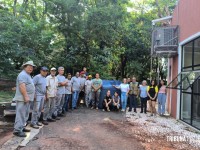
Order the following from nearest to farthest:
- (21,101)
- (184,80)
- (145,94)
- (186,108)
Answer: (21,101) → (186,108) → (184,80) → (145,94)

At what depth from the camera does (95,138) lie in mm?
6344

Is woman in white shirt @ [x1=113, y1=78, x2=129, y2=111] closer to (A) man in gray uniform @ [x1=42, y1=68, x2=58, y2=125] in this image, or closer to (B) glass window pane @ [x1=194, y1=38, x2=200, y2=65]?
(B) glass window pane @ [x1=194, y1=38, x2=200, y2=65]

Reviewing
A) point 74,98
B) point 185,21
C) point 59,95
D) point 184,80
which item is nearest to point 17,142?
point 59,95

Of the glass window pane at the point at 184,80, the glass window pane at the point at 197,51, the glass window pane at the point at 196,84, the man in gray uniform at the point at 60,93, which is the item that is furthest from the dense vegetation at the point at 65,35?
the glass window pane at the point at 196,84

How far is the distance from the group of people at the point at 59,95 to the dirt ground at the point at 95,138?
0.51 meters

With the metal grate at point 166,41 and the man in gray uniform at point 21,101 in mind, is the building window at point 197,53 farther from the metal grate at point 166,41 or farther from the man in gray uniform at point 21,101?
the man in gray uniform at point 21,101

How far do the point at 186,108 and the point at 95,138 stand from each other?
4.71 meters

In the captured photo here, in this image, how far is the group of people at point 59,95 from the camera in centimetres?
587

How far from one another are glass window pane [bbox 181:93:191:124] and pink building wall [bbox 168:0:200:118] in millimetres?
867

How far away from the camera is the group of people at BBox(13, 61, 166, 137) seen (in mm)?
5871

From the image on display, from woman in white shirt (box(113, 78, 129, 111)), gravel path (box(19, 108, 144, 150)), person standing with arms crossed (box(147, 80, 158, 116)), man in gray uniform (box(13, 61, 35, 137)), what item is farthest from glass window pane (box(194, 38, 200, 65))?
man in gray uniform (box(13, 61, 35, 137))

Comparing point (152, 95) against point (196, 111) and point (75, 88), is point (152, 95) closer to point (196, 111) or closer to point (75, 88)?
point (196, 111)

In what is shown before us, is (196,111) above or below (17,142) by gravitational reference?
above

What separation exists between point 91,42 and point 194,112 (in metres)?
8.72
